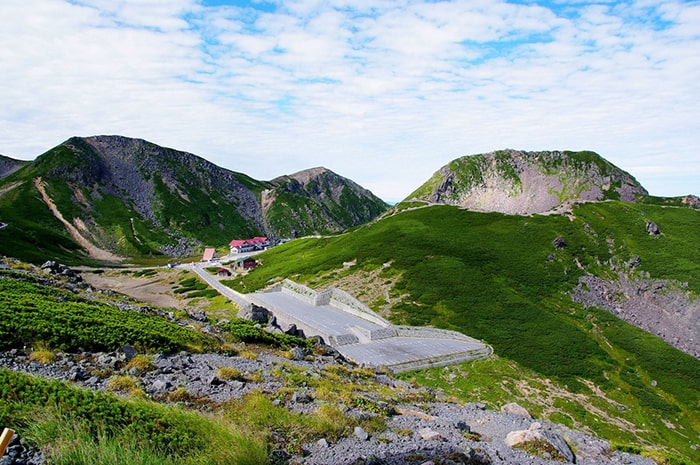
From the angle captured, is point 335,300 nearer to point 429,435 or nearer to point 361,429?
point 429,435

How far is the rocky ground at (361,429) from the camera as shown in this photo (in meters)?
12.1

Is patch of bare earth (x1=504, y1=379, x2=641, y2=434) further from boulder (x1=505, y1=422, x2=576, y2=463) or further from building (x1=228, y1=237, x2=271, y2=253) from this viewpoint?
building (x1=228, y1=237, x2=271, y2=253)

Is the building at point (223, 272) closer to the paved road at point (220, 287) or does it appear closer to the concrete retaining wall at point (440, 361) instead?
the paved road at point (220, 287)

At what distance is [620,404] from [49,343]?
157 feet

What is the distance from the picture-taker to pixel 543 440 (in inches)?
578

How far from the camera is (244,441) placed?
10031mm

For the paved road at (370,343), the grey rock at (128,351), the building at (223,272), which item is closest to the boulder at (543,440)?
the grey rock at (128,351)

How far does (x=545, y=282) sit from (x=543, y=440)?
→ 59684 millimetres

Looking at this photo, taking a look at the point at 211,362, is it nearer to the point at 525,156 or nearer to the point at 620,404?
the point at 620,404

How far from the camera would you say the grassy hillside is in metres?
43.4

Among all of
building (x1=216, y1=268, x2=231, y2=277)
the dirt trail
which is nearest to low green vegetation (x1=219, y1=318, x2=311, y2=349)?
building (x1=216, y1=268, x2=231, y2=277)

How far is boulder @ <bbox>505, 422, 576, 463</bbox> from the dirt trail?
15468 cm

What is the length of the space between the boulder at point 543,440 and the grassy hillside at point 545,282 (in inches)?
951

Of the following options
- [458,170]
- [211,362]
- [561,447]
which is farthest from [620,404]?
[458,170]
